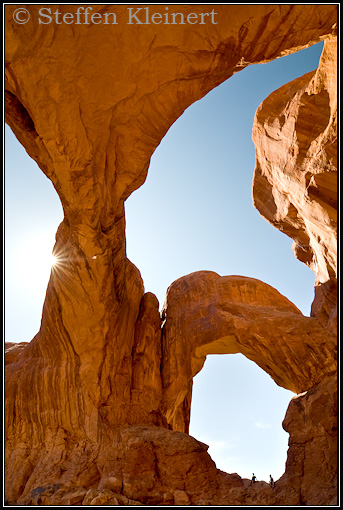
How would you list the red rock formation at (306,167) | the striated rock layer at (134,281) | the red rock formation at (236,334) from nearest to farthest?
the striated rock layer at (134,281)
the red rock formation at (306,167)
the red rock formation at (236,334)

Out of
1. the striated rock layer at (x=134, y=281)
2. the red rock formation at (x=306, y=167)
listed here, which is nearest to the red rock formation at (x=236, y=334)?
the striated rock layer at (x=134, y=281)

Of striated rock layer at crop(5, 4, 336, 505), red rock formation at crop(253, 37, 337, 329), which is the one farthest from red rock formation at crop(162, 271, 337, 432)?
red rock formation at crop(253, 37, 337, 329)

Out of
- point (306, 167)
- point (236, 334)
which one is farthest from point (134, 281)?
point (306, 167)

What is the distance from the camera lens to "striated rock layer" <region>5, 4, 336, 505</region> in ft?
31.6

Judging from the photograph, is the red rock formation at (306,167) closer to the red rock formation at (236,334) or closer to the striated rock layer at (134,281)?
the striated rock layer at (134,281)

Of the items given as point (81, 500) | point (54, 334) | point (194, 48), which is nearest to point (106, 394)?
point (54, 334)

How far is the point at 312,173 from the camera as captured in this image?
10883 mm

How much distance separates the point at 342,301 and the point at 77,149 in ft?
22.6

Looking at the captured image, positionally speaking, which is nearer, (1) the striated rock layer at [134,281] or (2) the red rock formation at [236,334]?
(1) the striated rock layer at [134,281]

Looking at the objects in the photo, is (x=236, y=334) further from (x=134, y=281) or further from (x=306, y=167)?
(x=306, y=167)

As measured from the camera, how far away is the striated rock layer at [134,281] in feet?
31.6

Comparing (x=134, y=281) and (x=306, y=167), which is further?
(x=134, y=281)

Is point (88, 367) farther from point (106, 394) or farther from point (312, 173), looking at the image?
point (312, 173)

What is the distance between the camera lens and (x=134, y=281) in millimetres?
14266
